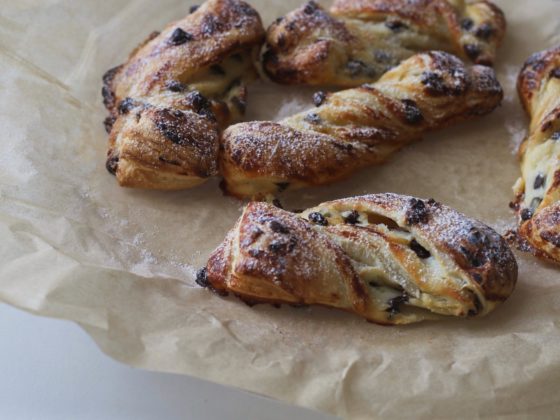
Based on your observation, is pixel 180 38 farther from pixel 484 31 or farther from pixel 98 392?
pixel 98 392

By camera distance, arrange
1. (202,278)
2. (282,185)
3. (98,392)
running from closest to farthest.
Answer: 1. (98,392)
2. (202,278)
3. (282,185)

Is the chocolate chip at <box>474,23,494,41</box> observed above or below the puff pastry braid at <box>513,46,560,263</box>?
above

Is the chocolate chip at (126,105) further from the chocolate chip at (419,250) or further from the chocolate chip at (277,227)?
the chocolate chip at (419,250)

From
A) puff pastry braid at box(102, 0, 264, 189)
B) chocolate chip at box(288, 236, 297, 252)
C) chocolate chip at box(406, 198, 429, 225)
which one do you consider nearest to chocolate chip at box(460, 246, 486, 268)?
chocolate chip at box(406, 198, 429, 225)

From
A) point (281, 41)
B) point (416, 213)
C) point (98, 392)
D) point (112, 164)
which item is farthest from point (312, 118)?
point (98, 392)

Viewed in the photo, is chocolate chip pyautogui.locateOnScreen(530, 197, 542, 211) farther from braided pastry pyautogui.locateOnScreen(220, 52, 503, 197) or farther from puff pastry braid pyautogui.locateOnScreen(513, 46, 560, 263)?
braided pastry pyautogui.locateOnScreen(220, 52, 503, 197)

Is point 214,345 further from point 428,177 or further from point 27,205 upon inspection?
point 428,177
